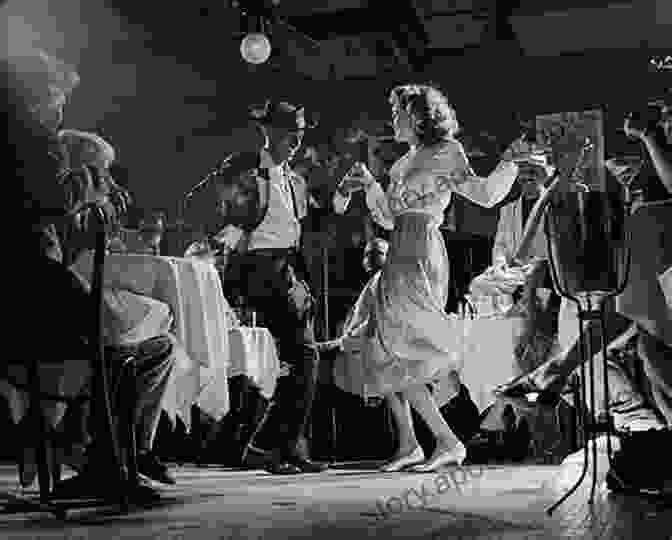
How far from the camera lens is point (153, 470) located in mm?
3424

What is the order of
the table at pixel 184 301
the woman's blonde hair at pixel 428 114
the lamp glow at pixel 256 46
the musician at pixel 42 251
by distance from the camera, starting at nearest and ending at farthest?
the musician at pixel 42 251 < the table at pixel 184 301 < the woman's blonde hair at pixel 428 114 < the lamp glow at pixel 256 46

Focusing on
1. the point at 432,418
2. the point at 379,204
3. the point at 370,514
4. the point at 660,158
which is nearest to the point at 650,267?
the point at 660,158

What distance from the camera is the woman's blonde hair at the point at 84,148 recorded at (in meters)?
3.31

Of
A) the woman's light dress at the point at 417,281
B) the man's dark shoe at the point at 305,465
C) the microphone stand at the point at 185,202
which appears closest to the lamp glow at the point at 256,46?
the microphone stand at the point at 185,202

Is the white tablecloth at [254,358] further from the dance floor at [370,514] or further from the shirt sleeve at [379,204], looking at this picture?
the dance floor at [370,514]

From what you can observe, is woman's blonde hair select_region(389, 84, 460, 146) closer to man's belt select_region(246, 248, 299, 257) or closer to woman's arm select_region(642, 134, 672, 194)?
man's belt select_region(246, 248, 299, 257)

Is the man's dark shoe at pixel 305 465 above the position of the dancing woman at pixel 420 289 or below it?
below

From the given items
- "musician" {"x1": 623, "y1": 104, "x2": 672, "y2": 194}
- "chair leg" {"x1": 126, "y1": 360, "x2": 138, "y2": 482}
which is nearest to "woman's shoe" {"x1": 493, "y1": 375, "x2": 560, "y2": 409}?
"musician" {"x1": 623, "y1": 104, "x2": 672, "y2": 194}

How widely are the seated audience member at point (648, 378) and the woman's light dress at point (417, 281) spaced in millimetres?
562

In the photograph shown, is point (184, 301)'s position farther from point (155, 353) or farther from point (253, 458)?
point (253, 458)

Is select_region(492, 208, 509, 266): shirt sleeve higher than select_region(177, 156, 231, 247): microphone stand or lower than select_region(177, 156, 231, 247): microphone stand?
lower

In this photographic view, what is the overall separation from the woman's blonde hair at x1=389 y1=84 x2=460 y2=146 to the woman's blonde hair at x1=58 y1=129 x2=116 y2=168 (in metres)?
1.40

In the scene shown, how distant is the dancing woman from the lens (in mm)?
4043

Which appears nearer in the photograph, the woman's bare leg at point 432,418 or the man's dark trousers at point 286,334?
the man's dark trousers at point 286,334
